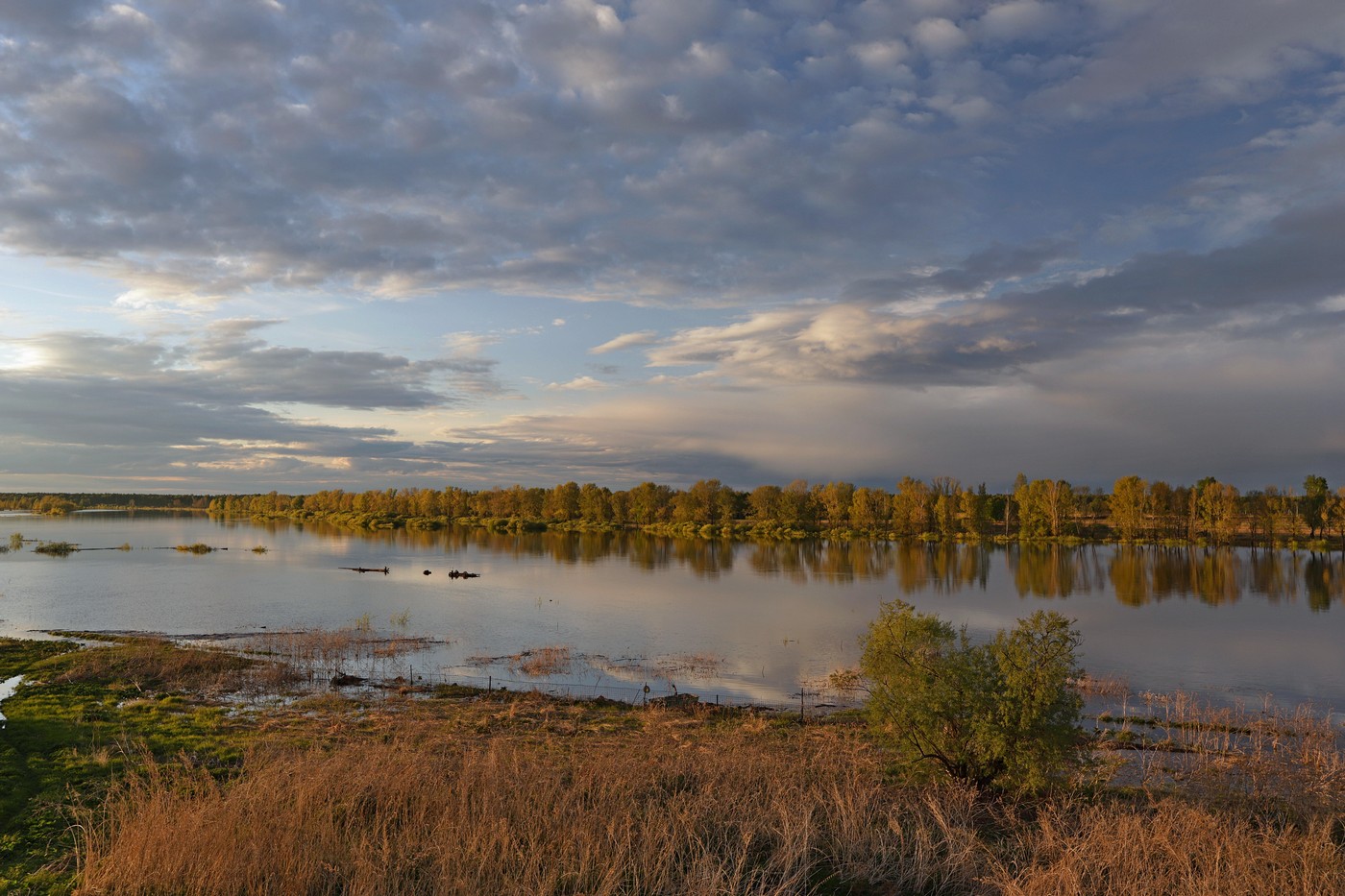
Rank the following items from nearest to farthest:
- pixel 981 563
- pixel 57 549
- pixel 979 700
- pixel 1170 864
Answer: pixel 1170 864 < pixel 979 700 < pixel 981 563 < pixel 57 549

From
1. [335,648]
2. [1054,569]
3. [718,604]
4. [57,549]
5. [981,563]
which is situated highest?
[335,648]

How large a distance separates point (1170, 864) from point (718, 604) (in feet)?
131

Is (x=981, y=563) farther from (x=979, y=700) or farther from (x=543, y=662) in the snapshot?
(x=979, y=700)

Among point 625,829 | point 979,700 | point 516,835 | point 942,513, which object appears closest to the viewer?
point 625,829

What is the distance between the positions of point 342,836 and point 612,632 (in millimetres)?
29414

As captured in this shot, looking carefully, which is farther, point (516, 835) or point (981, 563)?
point (981, 563)

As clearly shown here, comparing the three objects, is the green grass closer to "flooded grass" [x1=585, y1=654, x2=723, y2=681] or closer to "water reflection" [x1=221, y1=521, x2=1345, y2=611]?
"flooded grass" [x1=585, y1=654, x2=723, y2=681]

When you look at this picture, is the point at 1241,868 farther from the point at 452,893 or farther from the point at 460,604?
the point at 460,604

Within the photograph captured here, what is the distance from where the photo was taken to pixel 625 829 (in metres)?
8.10

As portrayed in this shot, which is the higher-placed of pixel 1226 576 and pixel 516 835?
pixel 516 835

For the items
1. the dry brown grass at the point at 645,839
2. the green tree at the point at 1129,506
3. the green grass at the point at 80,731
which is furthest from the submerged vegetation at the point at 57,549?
the green tree at the point at 1129,506

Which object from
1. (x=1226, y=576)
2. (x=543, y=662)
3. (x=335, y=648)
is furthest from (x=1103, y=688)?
(x=1226, y=576)

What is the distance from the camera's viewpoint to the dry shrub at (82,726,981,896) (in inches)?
281

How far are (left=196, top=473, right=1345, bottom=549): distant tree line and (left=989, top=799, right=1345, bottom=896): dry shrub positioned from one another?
116353 millimetres
